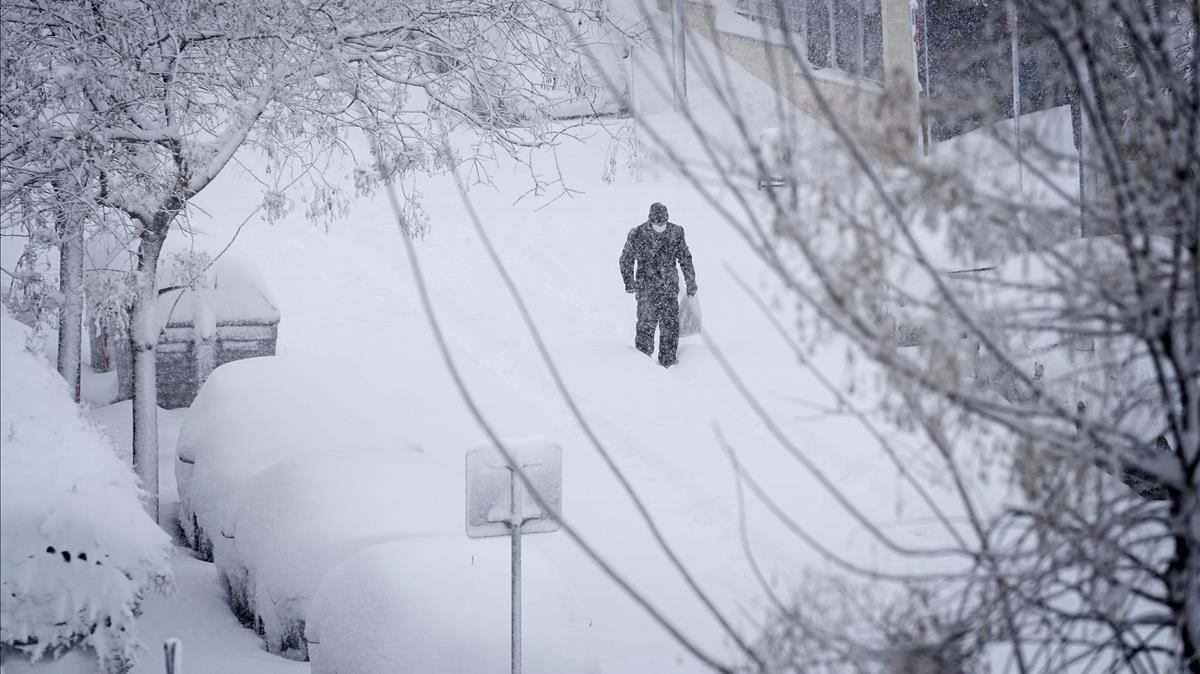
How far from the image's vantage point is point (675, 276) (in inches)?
510

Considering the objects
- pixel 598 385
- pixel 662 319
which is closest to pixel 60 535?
pixel 598 385

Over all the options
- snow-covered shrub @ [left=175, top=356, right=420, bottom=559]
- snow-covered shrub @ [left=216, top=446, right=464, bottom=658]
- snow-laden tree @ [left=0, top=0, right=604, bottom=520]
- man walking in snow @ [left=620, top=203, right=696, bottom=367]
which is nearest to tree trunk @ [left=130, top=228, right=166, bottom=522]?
snow-laden tree @ [left=0, top=0, right=604, bottom=520]

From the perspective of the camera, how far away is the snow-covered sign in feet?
16.1

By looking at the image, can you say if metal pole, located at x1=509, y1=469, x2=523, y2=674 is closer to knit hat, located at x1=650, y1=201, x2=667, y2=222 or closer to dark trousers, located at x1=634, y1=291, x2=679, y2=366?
knit hat, located at x1=650, y1=201, x2=667, y2=222

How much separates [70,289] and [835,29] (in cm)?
1787

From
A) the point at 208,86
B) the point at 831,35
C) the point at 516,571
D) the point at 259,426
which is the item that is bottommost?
the point at 516,571

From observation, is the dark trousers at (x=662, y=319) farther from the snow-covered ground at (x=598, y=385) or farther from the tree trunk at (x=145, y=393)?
the tree trunk at (x=145, y=393)

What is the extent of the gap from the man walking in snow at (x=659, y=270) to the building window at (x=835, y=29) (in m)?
10.6

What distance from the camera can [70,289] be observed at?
339 inches

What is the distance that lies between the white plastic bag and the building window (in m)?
10.3

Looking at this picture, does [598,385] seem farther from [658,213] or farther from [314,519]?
[314,519]

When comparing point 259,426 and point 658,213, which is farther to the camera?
point 658,213

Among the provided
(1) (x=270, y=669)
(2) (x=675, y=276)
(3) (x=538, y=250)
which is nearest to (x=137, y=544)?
(1) (x=270, y=669)

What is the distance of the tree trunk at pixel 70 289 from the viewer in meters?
7.89
